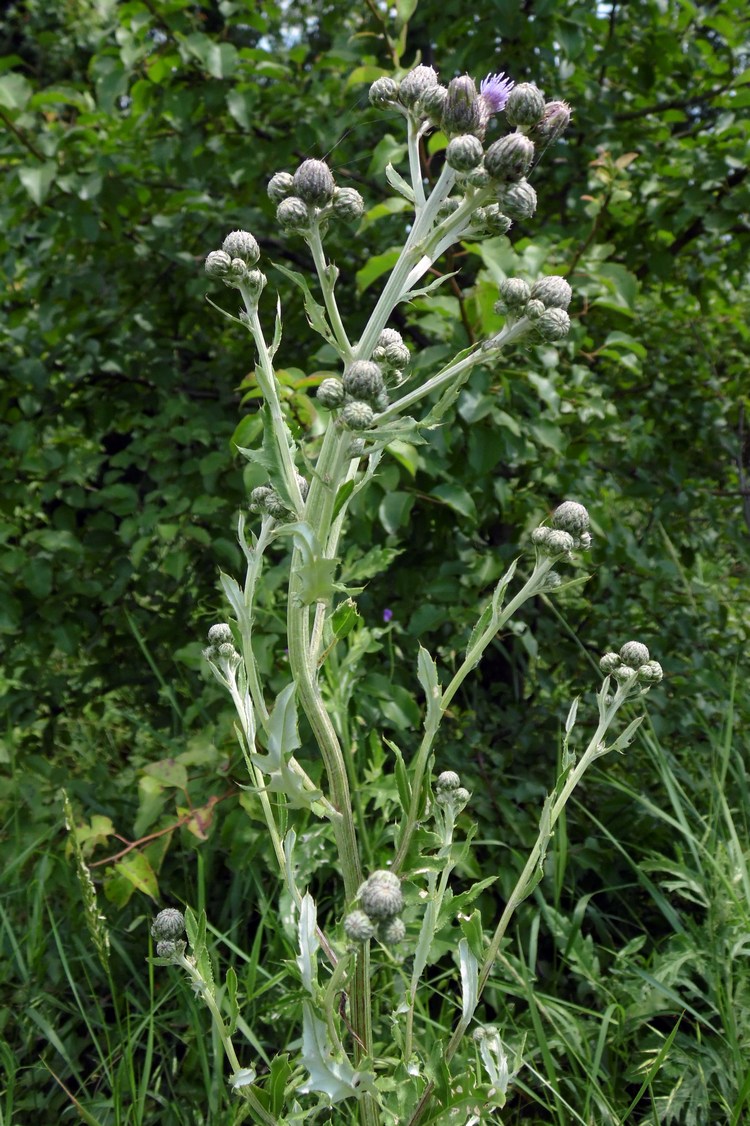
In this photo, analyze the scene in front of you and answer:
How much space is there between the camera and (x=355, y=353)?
1222 millimetres

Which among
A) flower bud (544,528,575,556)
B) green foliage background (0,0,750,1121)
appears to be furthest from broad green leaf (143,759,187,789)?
flower bud (544,528,575,556)

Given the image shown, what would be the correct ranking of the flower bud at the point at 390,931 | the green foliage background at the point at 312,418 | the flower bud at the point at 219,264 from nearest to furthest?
the flower bud at the point at 390,931
the flower bud at the point at 219,264
the green foliage background at the point at 312,418

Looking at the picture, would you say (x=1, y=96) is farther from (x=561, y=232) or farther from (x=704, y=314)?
(x=704, y=314)

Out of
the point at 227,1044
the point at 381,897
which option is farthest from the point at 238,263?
the point at 227,1044

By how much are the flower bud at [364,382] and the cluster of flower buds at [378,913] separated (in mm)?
566

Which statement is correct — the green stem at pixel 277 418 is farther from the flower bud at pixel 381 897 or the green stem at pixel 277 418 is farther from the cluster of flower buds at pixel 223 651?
the flower bud at pixel 381 897

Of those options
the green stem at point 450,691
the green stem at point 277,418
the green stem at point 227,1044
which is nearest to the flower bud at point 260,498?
the green stem at point 277,418

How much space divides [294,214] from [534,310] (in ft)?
1.08

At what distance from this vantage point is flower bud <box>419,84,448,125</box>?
1233 millimetres

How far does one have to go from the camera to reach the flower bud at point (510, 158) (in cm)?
110

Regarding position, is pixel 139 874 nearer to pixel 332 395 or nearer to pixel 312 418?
pixel 312 418

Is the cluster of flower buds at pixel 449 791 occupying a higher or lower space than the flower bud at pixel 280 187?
lower

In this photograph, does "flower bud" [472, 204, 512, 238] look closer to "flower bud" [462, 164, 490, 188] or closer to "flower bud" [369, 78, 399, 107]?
"flower bud" [462, 164, 490, 188]

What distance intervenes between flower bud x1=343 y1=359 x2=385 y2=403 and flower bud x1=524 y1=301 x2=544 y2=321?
225mm
